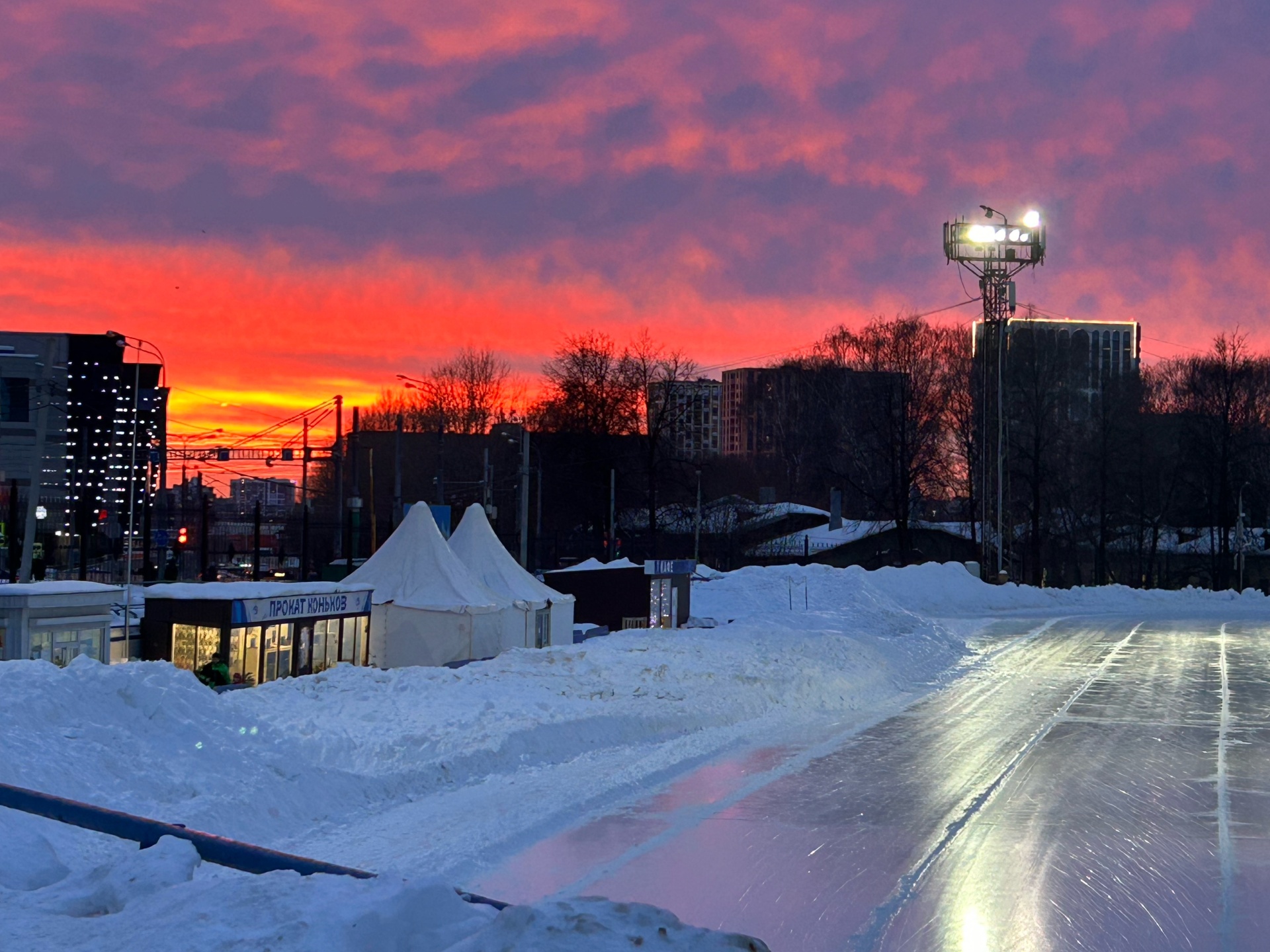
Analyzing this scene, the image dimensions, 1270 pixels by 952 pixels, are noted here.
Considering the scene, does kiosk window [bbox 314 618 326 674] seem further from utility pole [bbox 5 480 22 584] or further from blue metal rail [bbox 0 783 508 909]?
blue metal rail [bbox 0 783 508 909]

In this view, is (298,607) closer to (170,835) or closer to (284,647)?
(284,647)

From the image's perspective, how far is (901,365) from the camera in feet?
236

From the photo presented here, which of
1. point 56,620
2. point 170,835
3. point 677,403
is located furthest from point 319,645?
point 677,403

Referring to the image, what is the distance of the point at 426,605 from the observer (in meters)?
24.1

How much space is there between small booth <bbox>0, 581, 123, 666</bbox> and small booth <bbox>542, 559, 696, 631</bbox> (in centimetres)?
1456

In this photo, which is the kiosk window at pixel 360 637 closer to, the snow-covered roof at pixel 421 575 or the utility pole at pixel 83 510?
the snow-covered roof at pixel 421 575

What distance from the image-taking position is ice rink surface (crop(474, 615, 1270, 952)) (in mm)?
7449

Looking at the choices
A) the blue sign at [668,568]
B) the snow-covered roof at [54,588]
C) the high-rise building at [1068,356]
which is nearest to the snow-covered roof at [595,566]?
the blue sign at [668,568]

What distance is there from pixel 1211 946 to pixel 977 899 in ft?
4.66

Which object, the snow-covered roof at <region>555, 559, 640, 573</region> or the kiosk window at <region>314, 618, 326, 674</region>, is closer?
the kiosk window at <region>314, 618, 326, 674</region>

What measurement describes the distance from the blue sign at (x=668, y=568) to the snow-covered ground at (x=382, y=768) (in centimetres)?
888

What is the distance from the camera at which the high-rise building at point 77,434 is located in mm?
45406

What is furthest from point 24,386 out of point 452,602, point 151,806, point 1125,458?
point 1125,458

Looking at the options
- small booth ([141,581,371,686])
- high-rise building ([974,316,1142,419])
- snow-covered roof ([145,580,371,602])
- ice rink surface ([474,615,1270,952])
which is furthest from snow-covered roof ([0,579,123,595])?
high-rise building ([974,316,1142,419])
